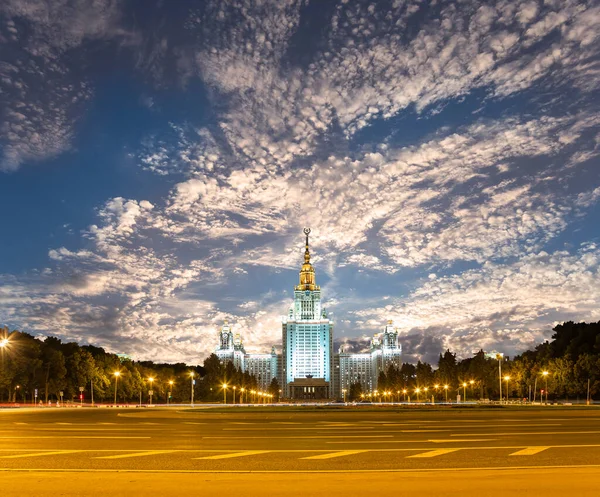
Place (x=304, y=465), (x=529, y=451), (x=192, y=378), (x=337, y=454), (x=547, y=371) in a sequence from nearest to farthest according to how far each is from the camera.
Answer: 1. (x=304, y=465)
2. (x=337, y=454)
3. (x=529, y=451)
4. (x=547, y=371)
5. (x=192, y=378)

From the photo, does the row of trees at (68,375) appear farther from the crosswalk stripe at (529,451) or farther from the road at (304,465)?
the crosswalk stripe at (529,451)

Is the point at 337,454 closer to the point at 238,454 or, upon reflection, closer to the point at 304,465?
the point at 304,465

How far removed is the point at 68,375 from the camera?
393 feet

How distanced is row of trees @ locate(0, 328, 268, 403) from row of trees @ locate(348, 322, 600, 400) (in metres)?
58.9

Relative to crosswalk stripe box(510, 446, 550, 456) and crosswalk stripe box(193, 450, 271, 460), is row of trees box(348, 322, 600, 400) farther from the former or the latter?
crosswalk stripe box(193, 450, 271, 460)

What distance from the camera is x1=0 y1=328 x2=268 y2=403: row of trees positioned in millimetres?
107375

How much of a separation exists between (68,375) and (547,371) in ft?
306

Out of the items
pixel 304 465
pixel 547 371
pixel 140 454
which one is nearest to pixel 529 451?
pixel 304 465

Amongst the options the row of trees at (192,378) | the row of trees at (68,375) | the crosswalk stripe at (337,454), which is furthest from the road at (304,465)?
the row of trees at (192,378)

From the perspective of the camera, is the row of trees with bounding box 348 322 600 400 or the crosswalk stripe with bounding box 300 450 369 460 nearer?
the crosswalk stripe with bounding box 300 450 369 460

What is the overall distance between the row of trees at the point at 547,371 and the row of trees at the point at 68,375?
58885mm

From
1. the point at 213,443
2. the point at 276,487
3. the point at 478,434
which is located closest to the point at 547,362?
the point at 478,434

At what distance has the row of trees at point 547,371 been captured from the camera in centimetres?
10906

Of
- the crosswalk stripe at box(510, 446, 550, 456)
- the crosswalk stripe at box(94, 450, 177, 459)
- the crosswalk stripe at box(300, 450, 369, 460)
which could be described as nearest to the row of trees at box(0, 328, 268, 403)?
the crosswalk stripe at box(94, 450, 177, 459)
